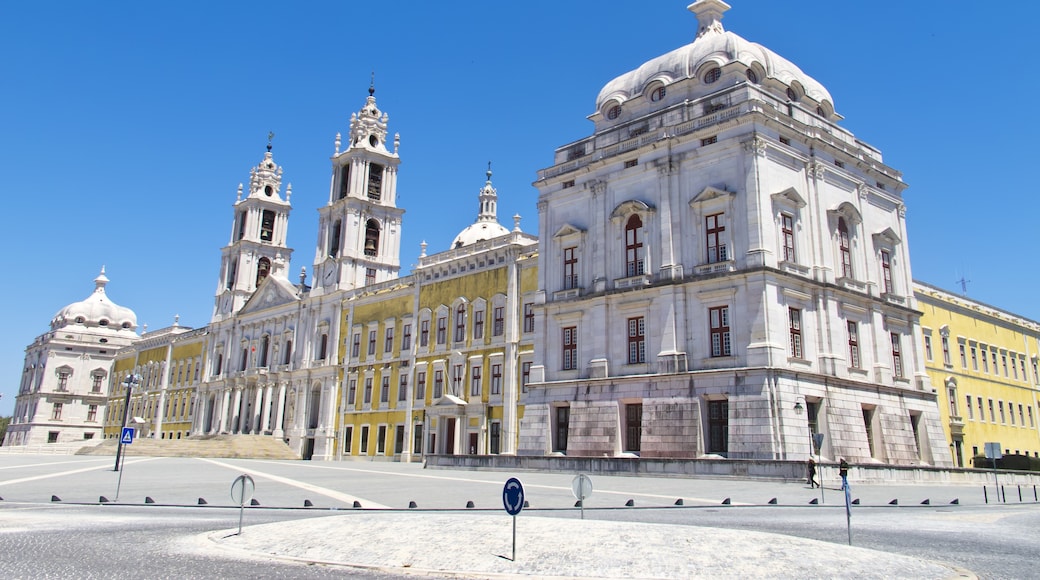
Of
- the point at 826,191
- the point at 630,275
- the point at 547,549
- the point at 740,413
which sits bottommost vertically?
the point at 547,549

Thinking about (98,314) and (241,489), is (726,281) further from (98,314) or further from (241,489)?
(98,314)

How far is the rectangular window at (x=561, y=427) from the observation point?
3712 cm

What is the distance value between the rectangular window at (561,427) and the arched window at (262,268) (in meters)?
52.0

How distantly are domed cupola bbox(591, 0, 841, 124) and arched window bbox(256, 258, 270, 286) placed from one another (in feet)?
162

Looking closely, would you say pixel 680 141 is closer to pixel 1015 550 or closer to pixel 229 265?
pixel 1015 550

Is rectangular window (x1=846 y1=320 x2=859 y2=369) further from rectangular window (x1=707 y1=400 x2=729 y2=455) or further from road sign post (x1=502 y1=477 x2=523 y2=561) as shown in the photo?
road sign post (x1=502 y1=477 x2=523 y2=561)

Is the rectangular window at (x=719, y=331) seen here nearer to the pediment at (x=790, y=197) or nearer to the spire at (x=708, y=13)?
the pediment at (x=790, y=197)

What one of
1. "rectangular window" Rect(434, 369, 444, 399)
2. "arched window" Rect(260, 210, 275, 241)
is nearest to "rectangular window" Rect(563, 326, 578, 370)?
"rectangular window" Rect(434, 369, 444, 399)

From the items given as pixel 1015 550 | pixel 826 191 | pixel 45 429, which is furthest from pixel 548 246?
pixel 45 429

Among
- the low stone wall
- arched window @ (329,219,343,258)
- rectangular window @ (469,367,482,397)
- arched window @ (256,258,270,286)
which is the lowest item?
the low stone wall

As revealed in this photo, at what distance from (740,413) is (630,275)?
28.5 ft

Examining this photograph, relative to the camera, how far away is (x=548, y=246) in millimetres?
40500

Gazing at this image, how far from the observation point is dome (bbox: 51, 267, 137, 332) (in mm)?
101000

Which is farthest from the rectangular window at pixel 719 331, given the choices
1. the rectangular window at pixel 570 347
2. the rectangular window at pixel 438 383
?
the rectangular window at pixel 438 383
